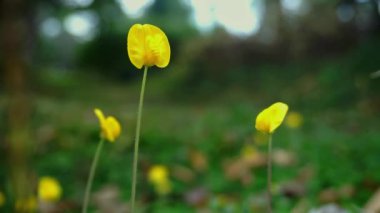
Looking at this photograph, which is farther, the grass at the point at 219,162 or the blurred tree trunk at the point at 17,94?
the grass at the point at 219,162

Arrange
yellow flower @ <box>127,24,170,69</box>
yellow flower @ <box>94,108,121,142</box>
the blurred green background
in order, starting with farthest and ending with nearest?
the blurred green background
yellow flower @ <box>94,108,121,142</box>
yellow flower @ <box>127,24,170,69</box>

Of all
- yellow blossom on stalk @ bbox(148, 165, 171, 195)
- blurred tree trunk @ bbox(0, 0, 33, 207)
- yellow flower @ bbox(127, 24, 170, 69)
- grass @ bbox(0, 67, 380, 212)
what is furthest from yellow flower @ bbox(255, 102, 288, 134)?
yellow blossom on stalk @ bbox(148, 165, 171, 195)

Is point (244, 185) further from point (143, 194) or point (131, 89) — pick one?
point (131, 89)

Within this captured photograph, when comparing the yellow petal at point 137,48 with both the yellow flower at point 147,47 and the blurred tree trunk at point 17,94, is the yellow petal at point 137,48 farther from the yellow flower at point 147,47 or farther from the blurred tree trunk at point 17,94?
the blurred tree trunk at point 17,94

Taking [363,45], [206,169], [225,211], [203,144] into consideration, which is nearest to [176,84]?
[363,45]

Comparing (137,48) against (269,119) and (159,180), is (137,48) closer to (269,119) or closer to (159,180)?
(269,119)

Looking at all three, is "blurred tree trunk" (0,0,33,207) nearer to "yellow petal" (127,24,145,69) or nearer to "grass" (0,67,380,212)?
"yellow petal" (127,24,145,69)

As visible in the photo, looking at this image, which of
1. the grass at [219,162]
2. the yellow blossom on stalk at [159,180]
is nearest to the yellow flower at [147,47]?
the grass at [219,162]
